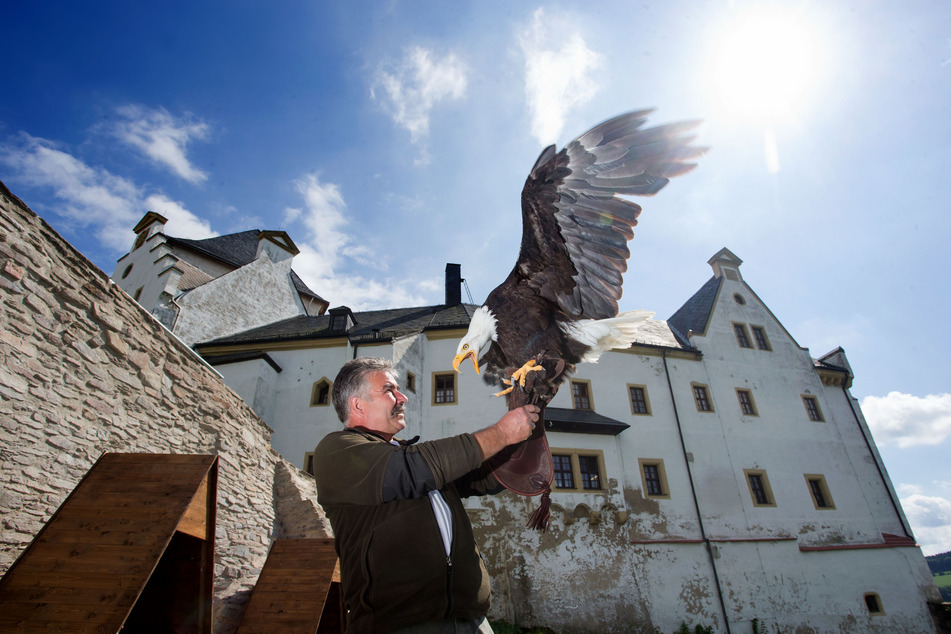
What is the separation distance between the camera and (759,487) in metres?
16.2

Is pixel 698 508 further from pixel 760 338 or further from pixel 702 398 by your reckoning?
pixel 760 338

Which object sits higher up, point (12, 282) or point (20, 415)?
point (12, 282)

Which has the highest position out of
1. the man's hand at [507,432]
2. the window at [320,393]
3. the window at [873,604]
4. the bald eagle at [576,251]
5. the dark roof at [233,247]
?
the dark roof at [233,247]

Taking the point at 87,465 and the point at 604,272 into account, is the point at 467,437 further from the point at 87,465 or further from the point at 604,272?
the point at 87,465

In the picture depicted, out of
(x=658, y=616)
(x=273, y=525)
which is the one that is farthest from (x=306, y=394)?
(x=658, y=616)

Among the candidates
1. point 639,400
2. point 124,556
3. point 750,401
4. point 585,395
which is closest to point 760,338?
point 750,401

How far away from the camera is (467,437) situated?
6.04 ft

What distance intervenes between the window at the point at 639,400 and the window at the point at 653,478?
5.67ft

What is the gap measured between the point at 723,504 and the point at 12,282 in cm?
1802

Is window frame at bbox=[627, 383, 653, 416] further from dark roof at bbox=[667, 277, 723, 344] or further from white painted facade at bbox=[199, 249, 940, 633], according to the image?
dark roof at bbox=[667, 277, 723, 344]

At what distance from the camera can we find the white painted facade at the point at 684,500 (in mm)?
12727

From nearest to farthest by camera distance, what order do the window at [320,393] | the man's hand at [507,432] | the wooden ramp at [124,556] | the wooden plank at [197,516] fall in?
the man's hand at [507,432] < the wooden ramp at [124,556] < the wooden plank at [197,516] < the window at [320,393]

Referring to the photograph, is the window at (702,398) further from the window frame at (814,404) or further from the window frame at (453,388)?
the window frame at (453,388)

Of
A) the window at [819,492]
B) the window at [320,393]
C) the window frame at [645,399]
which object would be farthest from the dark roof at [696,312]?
the window at [320,393]
